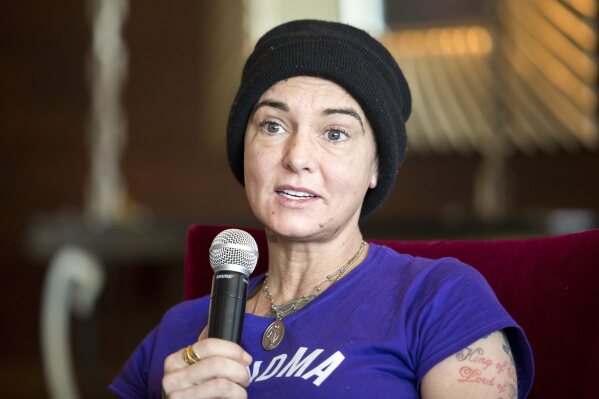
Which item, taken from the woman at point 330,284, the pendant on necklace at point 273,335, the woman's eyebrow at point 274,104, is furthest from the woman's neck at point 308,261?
the woman's eyebrow at point 274,104

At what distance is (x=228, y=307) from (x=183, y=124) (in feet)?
11.0

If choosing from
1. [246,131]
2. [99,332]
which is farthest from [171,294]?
[246,131]

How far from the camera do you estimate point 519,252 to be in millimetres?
1663

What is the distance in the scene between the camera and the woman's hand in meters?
1.28

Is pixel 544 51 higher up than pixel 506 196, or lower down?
higher up

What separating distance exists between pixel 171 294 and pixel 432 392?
3352 millimetres

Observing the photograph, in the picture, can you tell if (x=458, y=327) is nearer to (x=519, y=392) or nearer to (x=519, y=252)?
(x=519, y=392)

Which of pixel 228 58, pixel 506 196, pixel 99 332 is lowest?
pixel 99 332

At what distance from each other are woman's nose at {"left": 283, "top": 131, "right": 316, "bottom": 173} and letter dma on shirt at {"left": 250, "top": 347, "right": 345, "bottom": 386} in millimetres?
291

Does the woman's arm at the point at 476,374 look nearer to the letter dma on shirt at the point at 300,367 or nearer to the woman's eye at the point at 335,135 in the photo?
the letter dma on shirt at the point at 300,367

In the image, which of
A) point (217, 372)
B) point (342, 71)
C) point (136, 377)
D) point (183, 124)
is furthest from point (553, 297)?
point (183, 124)

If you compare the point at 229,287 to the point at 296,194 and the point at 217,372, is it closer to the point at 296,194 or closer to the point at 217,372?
the point at 217,372

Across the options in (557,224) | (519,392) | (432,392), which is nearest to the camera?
(432,392)

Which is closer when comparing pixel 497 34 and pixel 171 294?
pixel 497 34
